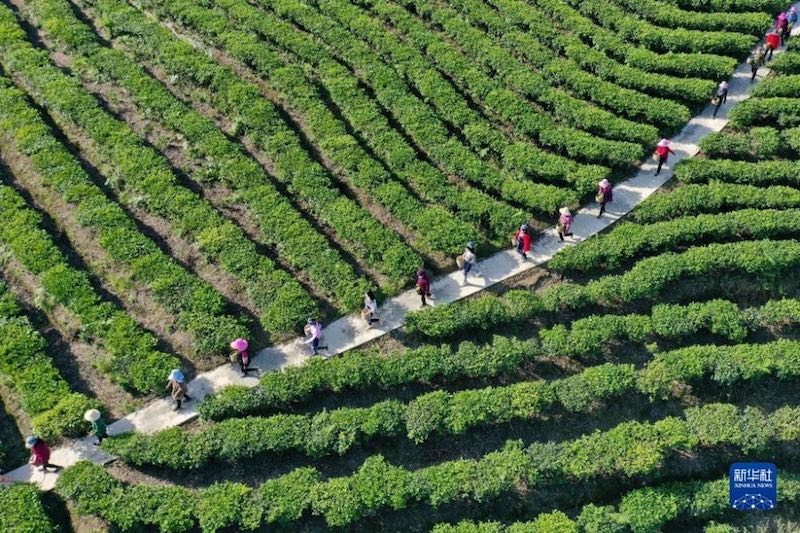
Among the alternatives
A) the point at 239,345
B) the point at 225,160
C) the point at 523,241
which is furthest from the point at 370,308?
the point at 225,160

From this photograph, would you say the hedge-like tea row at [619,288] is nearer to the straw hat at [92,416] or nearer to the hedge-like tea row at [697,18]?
the straw hat at [92,416]

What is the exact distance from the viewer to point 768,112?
32000mm

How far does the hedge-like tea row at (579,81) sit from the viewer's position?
32.2m

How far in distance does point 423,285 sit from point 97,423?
36.0 ft

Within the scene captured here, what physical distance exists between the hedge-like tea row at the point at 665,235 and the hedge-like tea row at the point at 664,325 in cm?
244

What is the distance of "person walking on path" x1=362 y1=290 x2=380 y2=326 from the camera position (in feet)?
85.0

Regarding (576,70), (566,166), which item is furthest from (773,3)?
(566,166)

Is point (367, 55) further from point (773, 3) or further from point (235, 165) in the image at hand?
point (773, 3)

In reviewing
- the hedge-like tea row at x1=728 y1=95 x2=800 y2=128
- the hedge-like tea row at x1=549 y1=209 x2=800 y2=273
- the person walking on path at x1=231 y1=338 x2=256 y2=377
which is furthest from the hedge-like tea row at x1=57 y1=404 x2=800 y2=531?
the hedge-like tea row at x1=728 y1=95 x2=800 y2=128

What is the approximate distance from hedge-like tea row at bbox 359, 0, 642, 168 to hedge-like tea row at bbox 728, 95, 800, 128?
4.95 meters

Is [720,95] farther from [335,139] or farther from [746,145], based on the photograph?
[335,139]

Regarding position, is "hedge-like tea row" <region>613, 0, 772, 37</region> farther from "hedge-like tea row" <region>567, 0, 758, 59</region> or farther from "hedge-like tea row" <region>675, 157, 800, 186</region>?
"hedge-like tea row" <region>675, 157, 800, 186</region>

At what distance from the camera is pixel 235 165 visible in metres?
30.3

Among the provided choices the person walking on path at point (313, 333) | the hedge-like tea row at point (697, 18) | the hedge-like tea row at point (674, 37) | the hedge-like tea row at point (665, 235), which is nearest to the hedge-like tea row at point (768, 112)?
the hedge-like tea row at point (674, 37)
